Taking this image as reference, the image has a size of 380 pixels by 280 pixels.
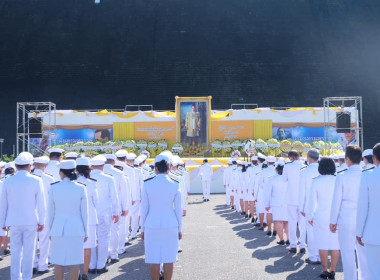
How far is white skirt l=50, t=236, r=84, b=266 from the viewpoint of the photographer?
4.57 meters

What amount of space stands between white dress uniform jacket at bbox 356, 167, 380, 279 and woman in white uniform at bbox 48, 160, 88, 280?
2.60 meters

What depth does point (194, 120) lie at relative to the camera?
80.6 feet

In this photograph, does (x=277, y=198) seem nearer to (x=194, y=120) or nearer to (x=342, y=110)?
(x=342, y=110)

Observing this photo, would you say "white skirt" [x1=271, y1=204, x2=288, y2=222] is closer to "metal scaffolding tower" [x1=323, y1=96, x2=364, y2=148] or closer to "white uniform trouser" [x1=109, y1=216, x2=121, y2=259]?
"white uniform trouser" [x1=109, y1=216, x2=121, y2=259]

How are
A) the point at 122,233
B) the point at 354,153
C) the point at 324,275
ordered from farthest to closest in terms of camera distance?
the point at 122,233 < the point at 324,275 < the point at 354,153

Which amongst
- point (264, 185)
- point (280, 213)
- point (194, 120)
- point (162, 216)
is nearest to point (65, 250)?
point (162, 216)

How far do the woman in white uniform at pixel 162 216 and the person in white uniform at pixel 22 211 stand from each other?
53.4 inches

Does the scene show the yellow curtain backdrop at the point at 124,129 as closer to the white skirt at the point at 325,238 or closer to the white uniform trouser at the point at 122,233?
the white uniform trouser at the point at 122,233

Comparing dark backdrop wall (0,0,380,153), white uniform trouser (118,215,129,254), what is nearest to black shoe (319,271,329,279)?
white uniform trouser (118,215,129,254)

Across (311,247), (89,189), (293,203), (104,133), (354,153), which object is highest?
(104,133)

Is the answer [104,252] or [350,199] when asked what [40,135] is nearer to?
[104,252]

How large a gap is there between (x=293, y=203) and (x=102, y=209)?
10.3ft

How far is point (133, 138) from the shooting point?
82.6 ft

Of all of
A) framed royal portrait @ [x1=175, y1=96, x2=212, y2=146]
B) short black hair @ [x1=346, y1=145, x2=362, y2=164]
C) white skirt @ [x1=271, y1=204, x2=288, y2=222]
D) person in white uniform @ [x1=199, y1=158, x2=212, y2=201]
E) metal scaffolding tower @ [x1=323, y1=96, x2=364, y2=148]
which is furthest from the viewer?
framed royal portrait @ [x1=175, y1=96, x2=212, y2=146]
